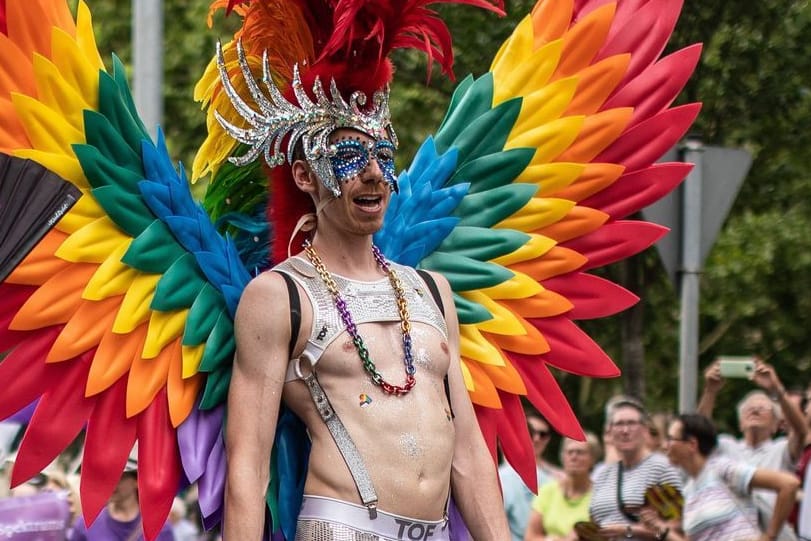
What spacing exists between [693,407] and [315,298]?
4.06 metres

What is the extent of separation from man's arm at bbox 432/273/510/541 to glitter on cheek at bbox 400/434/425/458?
0.29 m

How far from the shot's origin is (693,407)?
8.29 m

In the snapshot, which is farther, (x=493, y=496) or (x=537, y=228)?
(x=537, y=228)

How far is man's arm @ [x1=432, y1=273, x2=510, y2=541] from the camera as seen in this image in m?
4.79

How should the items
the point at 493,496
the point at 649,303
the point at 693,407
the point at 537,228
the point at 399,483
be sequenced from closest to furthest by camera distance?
the point at 399,483 < the point at 493,496 < the point at 537,228 < the point at 693,407 < the point at 649,303

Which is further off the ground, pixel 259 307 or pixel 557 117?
pixel 557 117

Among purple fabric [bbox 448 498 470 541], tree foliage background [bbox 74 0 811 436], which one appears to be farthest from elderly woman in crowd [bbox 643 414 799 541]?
tree foliage background [bbox 74 0 811 436]

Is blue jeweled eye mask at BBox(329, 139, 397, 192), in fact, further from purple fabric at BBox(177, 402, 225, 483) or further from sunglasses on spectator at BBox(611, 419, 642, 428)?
sunglasses on spectator at BBox(611, 419, 642, 428)

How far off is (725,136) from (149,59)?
13.1 ft

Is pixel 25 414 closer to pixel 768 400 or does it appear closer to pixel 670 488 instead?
pixel 670 488

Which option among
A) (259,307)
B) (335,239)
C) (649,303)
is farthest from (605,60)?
(649,303)

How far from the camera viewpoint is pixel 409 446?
14.9ft

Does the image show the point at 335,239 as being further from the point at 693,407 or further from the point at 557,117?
the point at 693,407

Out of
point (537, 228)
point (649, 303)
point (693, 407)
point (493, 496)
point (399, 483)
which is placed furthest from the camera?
point (649, 303)
